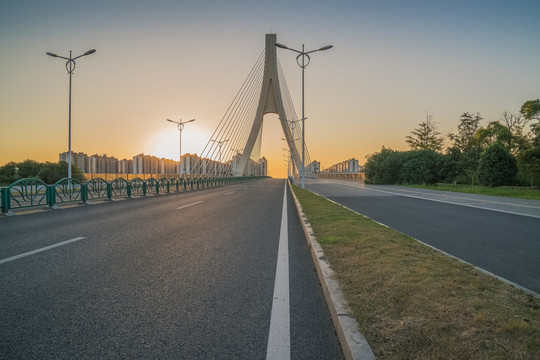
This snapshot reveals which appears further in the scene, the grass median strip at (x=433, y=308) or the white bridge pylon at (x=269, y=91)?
the white bridge pylon at (x=269, y=91)

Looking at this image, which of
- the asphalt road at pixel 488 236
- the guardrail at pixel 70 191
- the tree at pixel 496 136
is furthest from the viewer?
the tree at pixel 496 136

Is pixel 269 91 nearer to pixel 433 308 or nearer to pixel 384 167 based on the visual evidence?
pixel 384 167

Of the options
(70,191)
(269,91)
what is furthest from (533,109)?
(70,191)

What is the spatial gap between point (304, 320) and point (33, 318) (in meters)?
2.38

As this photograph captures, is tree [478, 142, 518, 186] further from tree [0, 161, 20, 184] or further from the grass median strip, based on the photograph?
tree [0, 161, 20, 184]

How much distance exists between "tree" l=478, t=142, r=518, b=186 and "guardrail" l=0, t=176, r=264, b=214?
25.1 metres

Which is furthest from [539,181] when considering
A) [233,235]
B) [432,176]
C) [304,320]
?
[304,320]

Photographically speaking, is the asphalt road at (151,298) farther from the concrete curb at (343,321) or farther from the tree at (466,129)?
the tree at (466,129)

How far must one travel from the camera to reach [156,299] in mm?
3498

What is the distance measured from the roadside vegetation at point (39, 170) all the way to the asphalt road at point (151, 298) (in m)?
36.3

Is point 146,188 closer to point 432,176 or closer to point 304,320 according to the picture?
point 304,320

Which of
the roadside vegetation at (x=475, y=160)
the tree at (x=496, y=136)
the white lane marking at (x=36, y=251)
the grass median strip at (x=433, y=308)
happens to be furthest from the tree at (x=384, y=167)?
the white lane marking at (x=36, y=251)

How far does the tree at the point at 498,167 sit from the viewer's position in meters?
27.2

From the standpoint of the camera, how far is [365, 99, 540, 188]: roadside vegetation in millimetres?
27188
